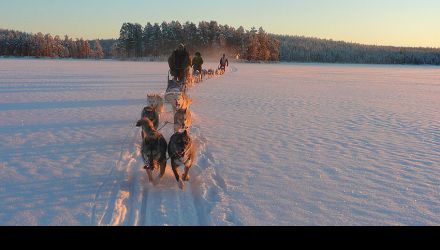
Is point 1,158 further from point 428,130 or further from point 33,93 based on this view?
point 33,93

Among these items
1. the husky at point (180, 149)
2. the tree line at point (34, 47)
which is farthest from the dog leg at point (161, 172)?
the tree line at point (34, 47)

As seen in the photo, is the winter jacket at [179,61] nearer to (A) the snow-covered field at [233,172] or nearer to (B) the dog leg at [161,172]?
(A) the snow-covered field at [233,172]

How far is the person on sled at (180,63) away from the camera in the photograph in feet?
38.7

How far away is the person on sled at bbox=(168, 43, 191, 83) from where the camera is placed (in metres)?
11.8

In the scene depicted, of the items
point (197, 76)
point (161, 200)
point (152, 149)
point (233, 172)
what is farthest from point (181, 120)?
point (197, 76)

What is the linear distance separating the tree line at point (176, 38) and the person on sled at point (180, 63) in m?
77.5

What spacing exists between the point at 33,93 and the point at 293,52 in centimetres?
9936

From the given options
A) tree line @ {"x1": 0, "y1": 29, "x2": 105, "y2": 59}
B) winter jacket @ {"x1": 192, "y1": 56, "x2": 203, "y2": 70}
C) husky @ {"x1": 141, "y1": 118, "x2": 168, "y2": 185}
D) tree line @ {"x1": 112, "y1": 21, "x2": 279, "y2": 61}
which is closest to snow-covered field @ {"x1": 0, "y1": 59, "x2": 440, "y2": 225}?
husky @ {"x1": 141, "y1": 118, "x2": 168, "y2": 185}

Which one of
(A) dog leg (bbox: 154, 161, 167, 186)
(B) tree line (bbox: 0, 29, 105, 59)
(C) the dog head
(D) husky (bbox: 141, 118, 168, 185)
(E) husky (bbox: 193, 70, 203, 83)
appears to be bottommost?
(A) dog leg (bbox: 154, 161, 167, 186)

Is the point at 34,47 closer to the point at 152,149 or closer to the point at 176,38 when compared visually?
the point at 176,38

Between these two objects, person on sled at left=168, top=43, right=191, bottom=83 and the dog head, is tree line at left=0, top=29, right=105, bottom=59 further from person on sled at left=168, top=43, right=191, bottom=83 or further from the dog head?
the dog head

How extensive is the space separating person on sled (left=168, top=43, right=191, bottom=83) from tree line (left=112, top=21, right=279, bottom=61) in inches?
3051

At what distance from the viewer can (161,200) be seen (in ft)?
13.4

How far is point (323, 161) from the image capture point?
19.1 feet
